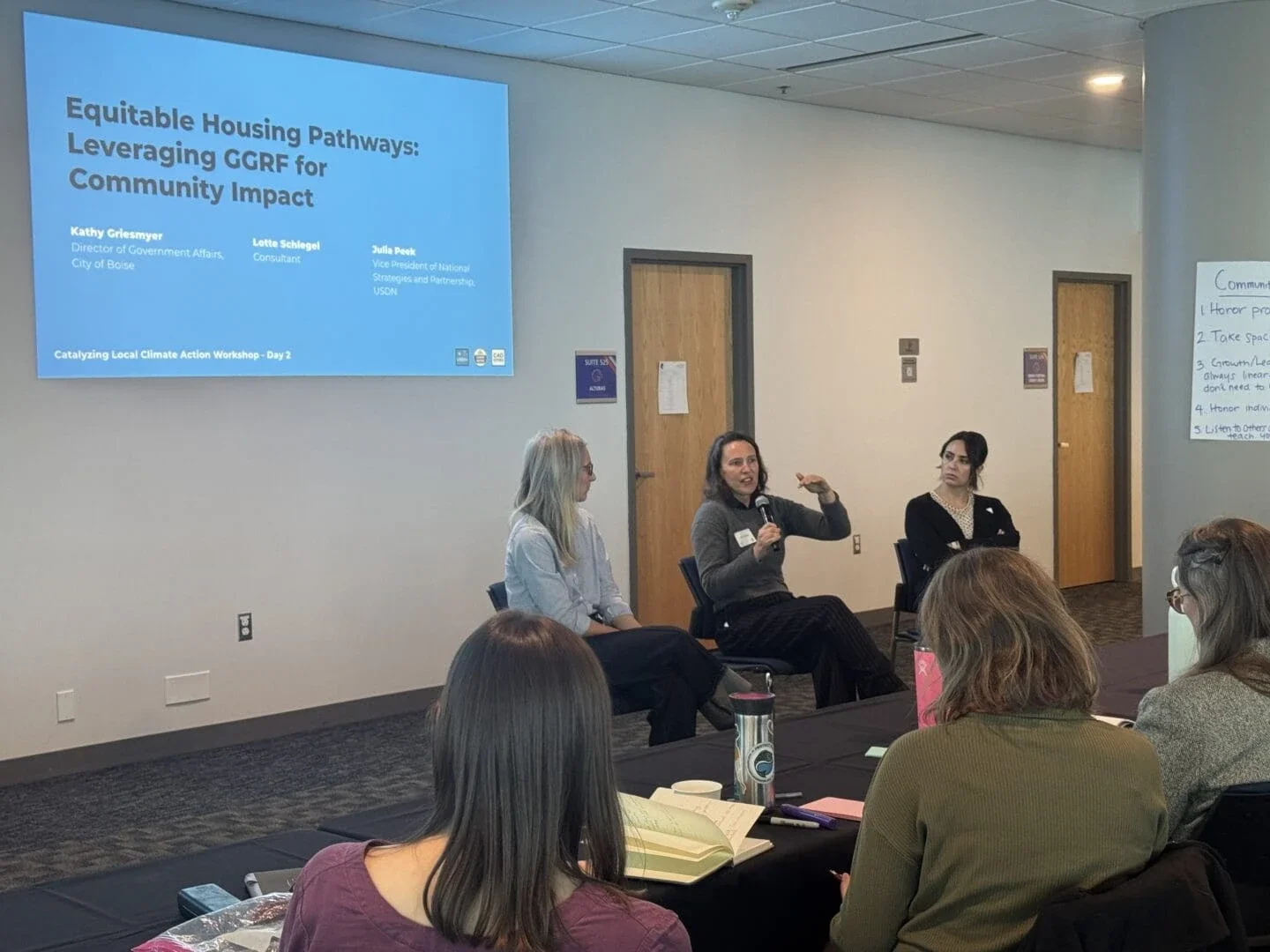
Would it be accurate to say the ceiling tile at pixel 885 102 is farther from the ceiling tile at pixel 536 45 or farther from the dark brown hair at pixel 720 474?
the dark brown hair at pixel 720 474

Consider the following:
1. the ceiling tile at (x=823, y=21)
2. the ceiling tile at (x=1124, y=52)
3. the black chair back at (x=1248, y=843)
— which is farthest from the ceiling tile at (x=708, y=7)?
the black chair back at (x=1248, y=843)

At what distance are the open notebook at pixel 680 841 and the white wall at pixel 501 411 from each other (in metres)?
3.65

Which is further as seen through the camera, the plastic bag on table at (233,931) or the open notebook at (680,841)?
the open notebook at (680,841)

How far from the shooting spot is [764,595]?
492cm

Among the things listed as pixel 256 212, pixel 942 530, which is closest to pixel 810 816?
pixel 942 530

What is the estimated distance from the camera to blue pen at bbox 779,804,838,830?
2199 millimetres

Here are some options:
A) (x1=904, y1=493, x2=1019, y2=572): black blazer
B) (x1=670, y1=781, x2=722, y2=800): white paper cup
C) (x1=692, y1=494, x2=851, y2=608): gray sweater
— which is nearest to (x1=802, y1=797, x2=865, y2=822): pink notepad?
(x1=670, y1=781, x2=722, y2=800): white paper cup

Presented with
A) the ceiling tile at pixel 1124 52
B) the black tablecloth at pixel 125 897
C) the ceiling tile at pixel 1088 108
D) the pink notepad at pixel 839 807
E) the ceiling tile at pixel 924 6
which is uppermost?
the ceiling tile at pixel 1088 108

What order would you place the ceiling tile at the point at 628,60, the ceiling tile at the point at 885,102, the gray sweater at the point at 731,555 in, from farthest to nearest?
the ceiling tile at the point at 885,102 < the ceiling tile at the point at 628,60 < the gray sweater at the point at 731,555

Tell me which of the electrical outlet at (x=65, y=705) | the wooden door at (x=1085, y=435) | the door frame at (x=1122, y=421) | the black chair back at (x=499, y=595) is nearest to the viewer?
the black chair back at (x=499, y=595)

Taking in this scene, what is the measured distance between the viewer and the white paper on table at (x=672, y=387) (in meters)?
7.08

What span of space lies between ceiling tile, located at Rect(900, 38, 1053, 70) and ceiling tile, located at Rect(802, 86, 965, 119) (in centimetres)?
63

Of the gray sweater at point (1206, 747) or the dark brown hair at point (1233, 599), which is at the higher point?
the dark brown hair at point (1233, 599)

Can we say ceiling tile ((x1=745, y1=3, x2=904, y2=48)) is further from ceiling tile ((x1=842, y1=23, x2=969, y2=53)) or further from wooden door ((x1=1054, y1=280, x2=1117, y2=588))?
wooden door ((x1=1054, y1=280, x2=1117, y2=588))
